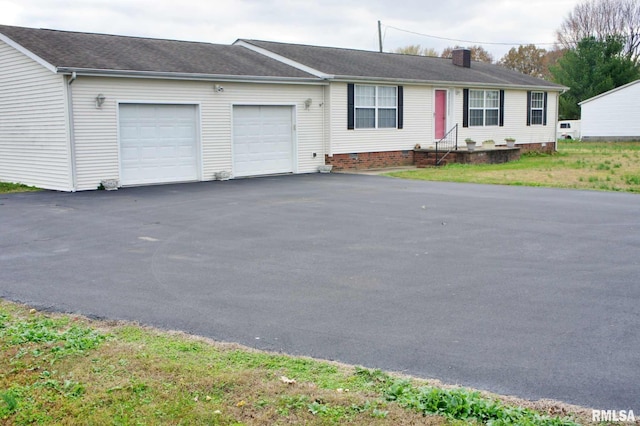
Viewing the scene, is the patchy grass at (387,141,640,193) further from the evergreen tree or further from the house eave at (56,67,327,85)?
the evergreen tree

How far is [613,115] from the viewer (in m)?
44.7

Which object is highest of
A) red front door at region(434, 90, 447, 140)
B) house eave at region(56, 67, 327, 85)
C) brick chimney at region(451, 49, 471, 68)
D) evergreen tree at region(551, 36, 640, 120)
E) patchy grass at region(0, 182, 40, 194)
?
evergreen tree at region(551, 36, 640, 120)

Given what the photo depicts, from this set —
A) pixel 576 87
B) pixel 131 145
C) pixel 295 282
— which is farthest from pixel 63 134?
pixel 576 87

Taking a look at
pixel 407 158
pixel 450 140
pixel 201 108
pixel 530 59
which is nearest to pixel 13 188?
pixel 201 108

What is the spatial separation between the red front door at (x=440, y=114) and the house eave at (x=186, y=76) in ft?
20.3

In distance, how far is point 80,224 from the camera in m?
11.4

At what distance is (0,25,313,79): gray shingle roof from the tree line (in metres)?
20.5

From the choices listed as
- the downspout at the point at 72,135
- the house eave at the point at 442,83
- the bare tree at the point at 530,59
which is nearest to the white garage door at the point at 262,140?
the house eave at the point at 442,83

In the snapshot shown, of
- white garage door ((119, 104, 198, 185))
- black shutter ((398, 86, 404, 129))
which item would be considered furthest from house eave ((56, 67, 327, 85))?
black shutter ((398, 86, 404, 129))

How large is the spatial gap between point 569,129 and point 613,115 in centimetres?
637

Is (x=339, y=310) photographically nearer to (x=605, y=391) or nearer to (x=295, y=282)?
(x=295, y=282)

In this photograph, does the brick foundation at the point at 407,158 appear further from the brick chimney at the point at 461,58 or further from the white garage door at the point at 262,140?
the brick chimney at the point at 461,58

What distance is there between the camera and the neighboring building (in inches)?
1716

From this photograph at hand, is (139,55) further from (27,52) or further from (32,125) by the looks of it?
(32,125)
